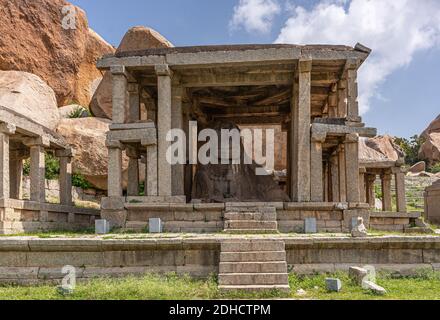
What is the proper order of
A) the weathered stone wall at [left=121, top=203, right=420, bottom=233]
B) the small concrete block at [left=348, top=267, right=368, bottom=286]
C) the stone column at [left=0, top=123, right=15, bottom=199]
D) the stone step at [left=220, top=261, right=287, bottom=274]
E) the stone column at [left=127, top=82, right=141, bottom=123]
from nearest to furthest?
the small concrete block at [left=348, top=267, right=368, bottom=286]
the stone step at [left=220, top=261, right=287, bottom=274]
the weathered stone wall at [left=121, top=203, right=420, bottom=233]
the stone column at [left=0, top=123, right=15, bottom=199]
the stone column at [left=127, top=82, right=141, bottom=123]

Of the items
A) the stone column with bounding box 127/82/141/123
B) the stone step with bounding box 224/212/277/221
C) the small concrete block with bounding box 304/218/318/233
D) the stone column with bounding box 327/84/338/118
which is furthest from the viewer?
the stone column with bounding box 327/84/338/118

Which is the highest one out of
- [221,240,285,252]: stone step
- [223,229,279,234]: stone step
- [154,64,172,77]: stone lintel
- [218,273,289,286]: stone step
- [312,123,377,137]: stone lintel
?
[154,64,172,77]: stone lintel

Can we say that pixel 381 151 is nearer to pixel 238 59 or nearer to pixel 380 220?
pixel 380 220

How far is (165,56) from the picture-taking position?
15.3m

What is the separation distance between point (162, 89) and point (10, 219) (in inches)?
257

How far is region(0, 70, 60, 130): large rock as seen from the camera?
79.0ft

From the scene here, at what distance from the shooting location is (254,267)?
9.27 meters

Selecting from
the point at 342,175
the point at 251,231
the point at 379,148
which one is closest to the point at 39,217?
the point at 251,231

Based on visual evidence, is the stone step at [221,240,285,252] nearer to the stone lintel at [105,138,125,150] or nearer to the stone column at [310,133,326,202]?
the stone column at [310,133,326,202]

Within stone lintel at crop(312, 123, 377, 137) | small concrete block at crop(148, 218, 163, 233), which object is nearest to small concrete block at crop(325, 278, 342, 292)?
small concrete block at crop(148, 218, 163, 233)

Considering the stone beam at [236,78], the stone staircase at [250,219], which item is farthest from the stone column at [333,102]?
the stone staircase at [250,219]

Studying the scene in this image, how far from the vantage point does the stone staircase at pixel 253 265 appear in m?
8.90

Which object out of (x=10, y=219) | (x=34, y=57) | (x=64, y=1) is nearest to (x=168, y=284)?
(x=10, y=219)

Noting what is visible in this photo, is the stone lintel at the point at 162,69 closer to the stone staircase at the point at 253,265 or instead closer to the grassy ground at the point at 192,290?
the stone staircase at the point at 253,265
